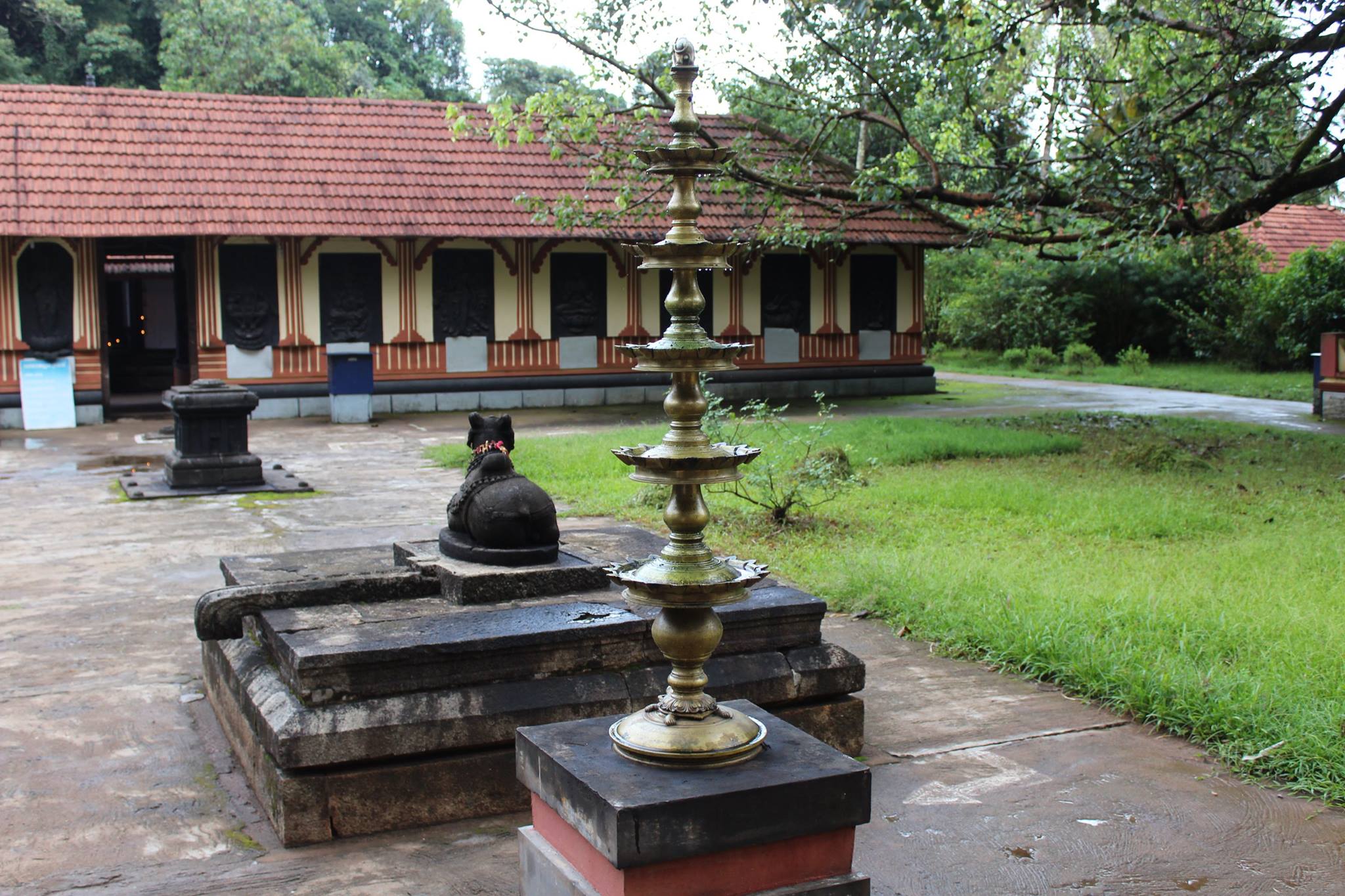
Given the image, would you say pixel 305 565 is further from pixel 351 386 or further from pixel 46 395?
pixel 46 395

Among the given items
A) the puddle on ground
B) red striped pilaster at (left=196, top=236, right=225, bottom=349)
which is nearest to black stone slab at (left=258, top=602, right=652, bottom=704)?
the puddle on ground

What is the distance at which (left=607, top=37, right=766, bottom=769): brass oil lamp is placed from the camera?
2.98m

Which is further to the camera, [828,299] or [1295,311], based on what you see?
[1295,311]

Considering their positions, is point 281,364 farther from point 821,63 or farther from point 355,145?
point 821,63

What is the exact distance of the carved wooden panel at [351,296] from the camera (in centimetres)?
1788

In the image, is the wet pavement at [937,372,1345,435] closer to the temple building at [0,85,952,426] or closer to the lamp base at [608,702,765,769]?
the temple building at [0,85,952,426]

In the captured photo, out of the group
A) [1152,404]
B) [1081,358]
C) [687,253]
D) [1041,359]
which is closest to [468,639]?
[687,253]

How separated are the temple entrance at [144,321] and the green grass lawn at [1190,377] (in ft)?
51.2

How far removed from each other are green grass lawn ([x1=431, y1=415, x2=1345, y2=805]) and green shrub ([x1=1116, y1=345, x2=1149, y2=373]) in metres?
11.3

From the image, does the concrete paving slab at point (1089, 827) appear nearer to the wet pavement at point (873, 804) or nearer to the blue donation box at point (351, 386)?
the wet pavement at point (873, 804)

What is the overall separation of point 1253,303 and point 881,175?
14.3 meters

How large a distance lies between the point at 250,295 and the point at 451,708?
14.6 meters

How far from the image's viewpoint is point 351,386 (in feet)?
55.5

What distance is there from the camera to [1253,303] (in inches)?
972
